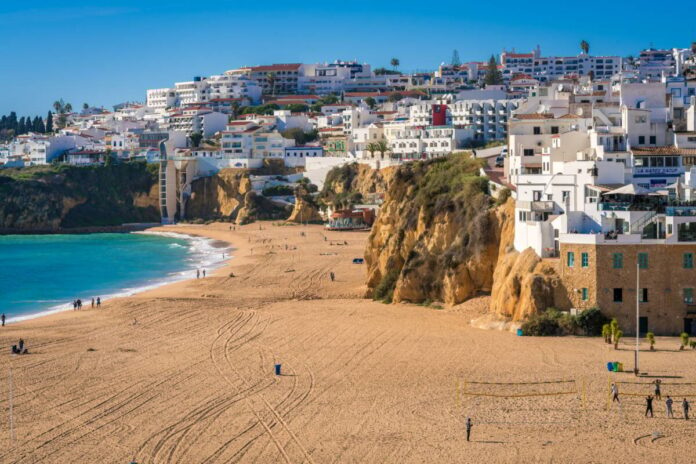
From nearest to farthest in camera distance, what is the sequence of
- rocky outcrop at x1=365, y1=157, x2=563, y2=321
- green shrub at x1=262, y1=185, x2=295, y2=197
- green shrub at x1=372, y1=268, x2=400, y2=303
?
rocky outcrop at x1=365, y1=157, x2=563, y2=321, green shrub at x1=372, y1=268, x2=400, y2=303, green shrub at x1=262, y1=185, x2=295, y2=197

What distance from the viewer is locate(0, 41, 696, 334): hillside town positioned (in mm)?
28047

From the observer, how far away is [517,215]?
31750 millimetres

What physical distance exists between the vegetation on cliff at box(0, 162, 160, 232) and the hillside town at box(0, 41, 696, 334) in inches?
112

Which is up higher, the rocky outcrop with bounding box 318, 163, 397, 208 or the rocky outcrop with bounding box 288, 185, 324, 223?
the rocky outcrop with bounding box 318, 163, 397, 208

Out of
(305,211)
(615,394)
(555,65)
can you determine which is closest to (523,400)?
(615,394)

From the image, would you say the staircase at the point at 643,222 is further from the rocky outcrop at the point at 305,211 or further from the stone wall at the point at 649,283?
the rocky outcrop at the point at 305,211

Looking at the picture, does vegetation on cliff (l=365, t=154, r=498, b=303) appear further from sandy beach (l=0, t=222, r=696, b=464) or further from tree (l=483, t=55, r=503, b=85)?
tree (l=483, t=55, r=503, b=85)

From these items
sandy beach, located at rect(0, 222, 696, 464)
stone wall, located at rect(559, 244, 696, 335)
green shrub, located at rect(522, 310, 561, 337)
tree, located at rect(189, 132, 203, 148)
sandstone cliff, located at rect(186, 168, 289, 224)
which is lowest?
sandy beach, located at rect(0, 222, 696, 464)

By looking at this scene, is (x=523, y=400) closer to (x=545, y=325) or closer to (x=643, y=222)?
(x=545, y=325)

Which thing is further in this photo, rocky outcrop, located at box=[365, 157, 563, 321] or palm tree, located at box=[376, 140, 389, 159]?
palm tree, located at box=[376, 140, 389, 159]


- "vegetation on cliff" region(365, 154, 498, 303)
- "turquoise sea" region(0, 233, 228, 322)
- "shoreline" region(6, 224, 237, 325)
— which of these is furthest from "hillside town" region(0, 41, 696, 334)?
"turquoise sea" region(0, 233, 228, 322)

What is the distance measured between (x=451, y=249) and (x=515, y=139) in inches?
270

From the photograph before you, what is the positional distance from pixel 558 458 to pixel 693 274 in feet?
35.3

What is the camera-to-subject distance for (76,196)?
295ft
